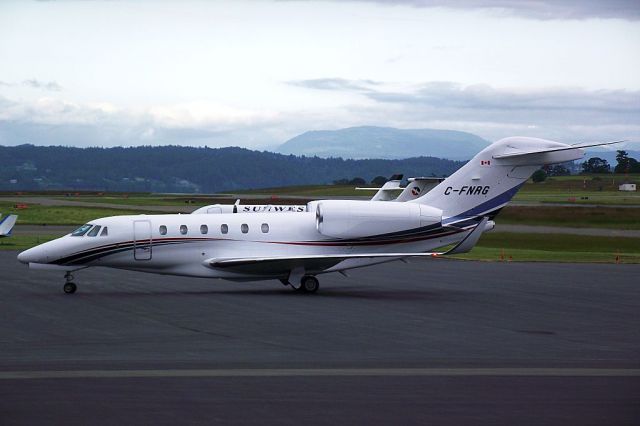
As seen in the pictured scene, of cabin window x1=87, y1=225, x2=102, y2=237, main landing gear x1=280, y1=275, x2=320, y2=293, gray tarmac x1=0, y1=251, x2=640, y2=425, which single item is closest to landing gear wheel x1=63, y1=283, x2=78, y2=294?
gray tarmac x1=0, y1=251, x2=640, y2=425

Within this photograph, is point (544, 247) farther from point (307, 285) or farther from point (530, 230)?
point (307, 285)

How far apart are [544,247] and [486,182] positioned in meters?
26.1

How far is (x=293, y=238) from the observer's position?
95.5 ft

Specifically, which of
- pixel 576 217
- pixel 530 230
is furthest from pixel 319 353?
pixel 576 217

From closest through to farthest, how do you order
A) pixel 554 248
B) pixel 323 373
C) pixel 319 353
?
pixel 323 373, pixel 319 353, pixel 554 248

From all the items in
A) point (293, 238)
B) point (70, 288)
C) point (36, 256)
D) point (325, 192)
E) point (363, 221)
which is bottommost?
point (70, 288)

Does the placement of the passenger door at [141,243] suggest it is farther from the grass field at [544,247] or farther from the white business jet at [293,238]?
the grass field at [544,247]

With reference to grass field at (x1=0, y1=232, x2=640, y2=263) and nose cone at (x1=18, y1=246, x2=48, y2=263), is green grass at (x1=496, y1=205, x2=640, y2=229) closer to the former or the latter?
grass field at (x1=0, y1=232, x2=640, y2=263)

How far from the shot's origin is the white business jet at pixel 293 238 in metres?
28.3

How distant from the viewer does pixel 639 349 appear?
18.7 m

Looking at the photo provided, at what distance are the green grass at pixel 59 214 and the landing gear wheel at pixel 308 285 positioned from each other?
4808cm

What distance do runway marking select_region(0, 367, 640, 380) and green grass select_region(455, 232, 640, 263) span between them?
28.4 metres

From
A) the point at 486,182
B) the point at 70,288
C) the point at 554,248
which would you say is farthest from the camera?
the point at 554,248

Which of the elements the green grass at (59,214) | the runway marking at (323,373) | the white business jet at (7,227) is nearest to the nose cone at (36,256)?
the runway marking at (323,373)
